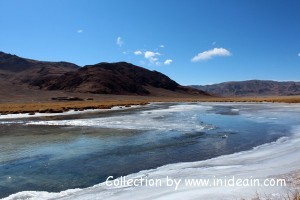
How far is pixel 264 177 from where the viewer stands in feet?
31.2

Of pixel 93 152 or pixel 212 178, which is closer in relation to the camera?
pixel 212 178

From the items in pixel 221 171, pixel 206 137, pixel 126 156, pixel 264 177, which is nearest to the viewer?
pixel 264 177

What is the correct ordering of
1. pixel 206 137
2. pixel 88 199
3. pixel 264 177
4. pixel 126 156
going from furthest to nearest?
1. pixel 206 137
2. pixel 126 156
3. pixel 264 177
4. pixel 88 199

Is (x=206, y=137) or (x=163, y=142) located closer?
(x=163, y=142)

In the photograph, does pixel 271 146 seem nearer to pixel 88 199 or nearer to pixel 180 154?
pixel 180 154

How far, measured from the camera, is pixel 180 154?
15.2 metres

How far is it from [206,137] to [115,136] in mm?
5714

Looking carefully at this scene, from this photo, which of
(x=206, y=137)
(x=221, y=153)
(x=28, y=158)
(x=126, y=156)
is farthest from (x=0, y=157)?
(x=206, y=137)

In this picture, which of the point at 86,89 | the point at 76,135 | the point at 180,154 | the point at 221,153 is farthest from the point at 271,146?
the point at 86,89

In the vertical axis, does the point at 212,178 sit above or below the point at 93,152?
above

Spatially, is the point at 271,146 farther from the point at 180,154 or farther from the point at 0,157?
the point at 0,157

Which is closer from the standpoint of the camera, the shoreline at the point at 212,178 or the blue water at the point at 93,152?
the shoreline at the point at 212,178

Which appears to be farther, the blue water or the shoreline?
the blue water

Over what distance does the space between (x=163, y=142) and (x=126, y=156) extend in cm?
400
